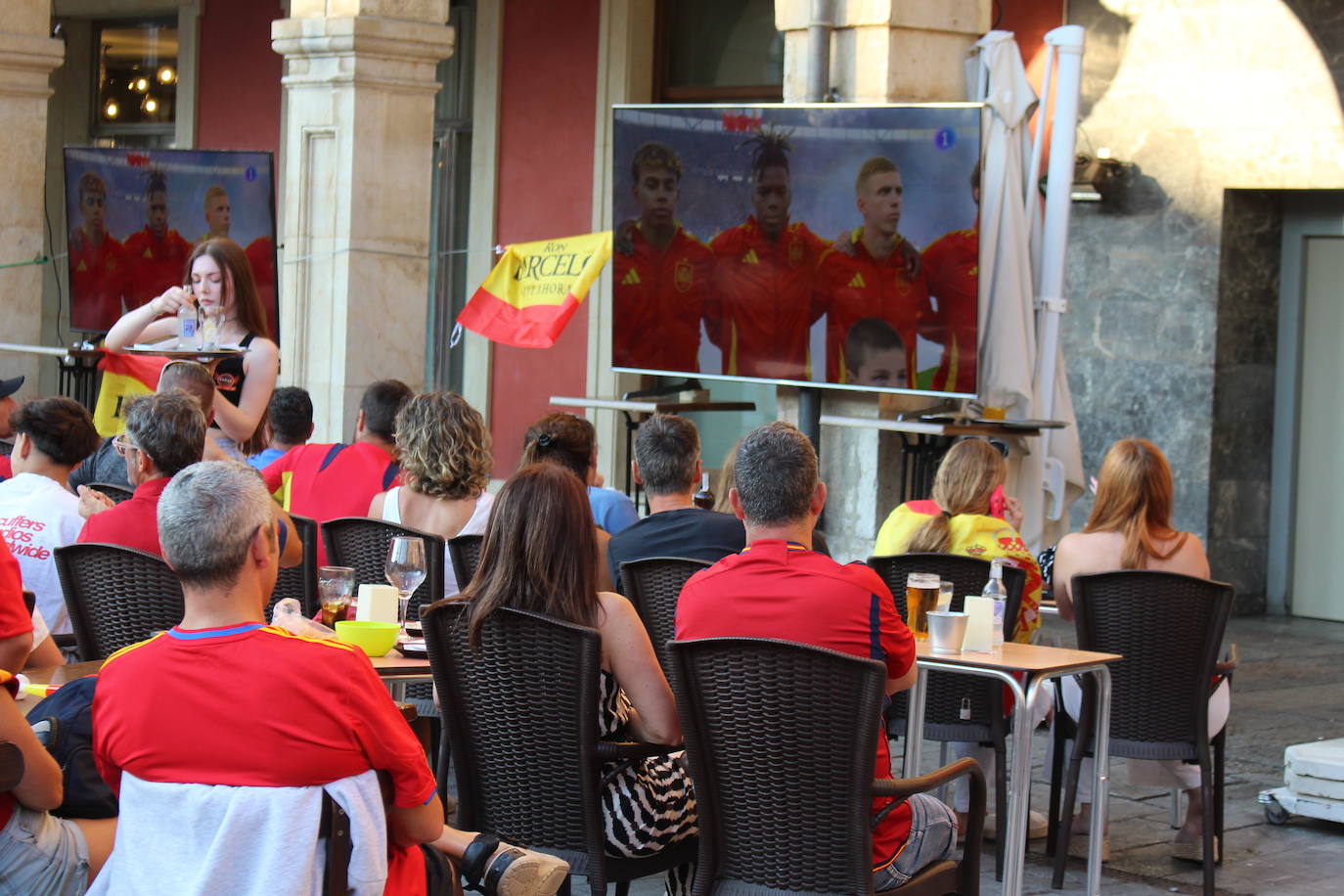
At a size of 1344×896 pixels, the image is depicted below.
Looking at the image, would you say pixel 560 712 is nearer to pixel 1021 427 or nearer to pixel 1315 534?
pixel 1021 427

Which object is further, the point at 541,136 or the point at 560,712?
the point at 541,136


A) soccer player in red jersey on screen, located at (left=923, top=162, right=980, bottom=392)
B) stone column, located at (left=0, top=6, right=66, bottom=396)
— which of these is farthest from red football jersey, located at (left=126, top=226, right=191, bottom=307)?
soccer player in red jersey on screen, located at (left=923, top=162, right=980, bottom=392)

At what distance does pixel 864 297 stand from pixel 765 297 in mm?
590

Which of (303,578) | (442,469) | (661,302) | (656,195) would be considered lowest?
(303,578)

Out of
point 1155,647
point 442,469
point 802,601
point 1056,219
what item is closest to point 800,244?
point 1056,219

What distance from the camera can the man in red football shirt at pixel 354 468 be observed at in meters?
6.38

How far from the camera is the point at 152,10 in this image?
15.4m

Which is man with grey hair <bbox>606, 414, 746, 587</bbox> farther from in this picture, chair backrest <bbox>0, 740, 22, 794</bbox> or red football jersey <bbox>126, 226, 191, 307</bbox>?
red football jersey <bbox>126, 226, 191, 307</bbox>

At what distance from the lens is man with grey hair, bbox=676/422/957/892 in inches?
148

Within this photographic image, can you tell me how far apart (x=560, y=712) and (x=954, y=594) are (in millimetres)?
1869

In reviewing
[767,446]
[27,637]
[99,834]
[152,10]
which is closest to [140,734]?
[99,834]

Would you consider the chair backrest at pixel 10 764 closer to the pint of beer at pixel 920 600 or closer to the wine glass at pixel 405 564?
the wine glass at pixel 405 564

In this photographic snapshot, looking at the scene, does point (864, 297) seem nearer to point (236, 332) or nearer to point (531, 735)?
point (236, 332)

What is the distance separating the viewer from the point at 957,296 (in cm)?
806
